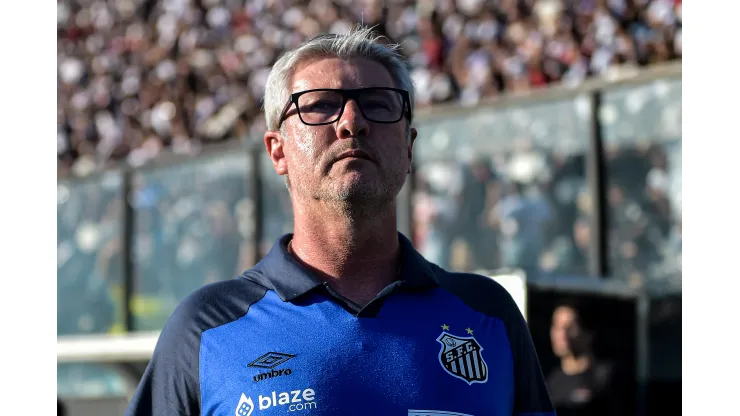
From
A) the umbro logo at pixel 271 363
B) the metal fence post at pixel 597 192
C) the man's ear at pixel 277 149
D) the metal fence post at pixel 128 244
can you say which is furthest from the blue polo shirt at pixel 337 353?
the metal fence post at pixel 128 244

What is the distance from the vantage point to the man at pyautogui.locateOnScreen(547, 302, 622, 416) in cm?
534

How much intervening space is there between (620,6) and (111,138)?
746 centimetres

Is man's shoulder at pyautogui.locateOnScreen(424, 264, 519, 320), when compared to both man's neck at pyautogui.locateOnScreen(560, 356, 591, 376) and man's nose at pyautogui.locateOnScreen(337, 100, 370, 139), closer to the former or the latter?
man's nose at pyautogui.locateOnScreen(337, 100, 370, 139)

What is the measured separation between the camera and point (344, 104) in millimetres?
2184

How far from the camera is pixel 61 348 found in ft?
22.7

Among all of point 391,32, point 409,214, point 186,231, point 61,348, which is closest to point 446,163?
point 409,214

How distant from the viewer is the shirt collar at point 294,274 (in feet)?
7.12

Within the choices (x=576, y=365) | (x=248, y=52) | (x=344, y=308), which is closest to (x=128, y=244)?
(x=576, y=365)

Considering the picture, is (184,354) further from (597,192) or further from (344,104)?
(597,192)

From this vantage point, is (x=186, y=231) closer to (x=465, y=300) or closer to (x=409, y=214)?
(x=409, y=214)

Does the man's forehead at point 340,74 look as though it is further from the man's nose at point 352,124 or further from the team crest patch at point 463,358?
the team crest patch at point 463,358

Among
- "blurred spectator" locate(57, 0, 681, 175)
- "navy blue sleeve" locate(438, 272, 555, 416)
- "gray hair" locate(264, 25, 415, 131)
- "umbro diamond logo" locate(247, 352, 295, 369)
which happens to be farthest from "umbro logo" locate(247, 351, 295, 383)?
"blurred spectator" locate(57, 0, 681, 175)

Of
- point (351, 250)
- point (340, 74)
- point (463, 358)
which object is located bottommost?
point (463, 358)

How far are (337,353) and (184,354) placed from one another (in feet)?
1.03
